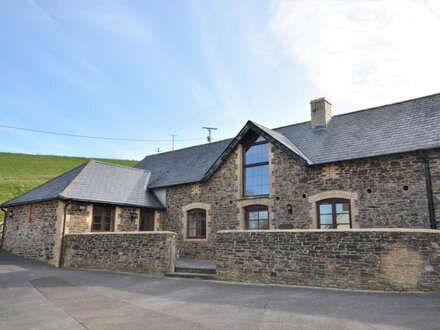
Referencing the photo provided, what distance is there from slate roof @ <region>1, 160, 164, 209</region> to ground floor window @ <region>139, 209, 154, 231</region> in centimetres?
46

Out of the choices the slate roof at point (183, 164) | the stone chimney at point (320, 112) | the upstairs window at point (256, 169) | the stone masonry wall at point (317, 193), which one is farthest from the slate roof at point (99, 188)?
the stone chimney at point (320, 112)

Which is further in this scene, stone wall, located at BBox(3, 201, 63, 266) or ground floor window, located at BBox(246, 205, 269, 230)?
ground floor window, located at BBox(246, 205, 269, 230)

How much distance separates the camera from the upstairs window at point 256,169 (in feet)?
48.6

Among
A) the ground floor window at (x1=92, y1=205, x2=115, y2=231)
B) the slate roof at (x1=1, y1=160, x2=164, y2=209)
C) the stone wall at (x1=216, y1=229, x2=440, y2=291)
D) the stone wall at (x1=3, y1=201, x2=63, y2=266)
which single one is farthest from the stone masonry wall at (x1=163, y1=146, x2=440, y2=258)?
the stone wall at (x1=3, y1=201, x2=63, y2=266)

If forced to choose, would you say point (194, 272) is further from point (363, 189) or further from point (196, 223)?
point (363, 189)

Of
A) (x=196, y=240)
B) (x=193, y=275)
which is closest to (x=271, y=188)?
A: (x=196, y=240)

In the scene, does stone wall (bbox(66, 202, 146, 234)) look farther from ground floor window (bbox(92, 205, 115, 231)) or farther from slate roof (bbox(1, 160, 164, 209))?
slate roof (bbox(1, 160, 164, 209))

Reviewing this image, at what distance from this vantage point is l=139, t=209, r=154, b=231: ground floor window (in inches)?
679

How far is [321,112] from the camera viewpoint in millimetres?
15766

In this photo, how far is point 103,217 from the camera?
15.8m

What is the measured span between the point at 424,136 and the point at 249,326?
9252 mm

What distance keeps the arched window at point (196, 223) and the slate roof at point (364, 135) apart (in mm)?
1525

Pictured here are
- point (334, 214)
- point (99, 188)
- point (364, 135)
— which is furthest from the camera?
point (99, 188)

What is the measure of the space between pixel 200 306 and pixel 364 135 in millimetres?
9476
